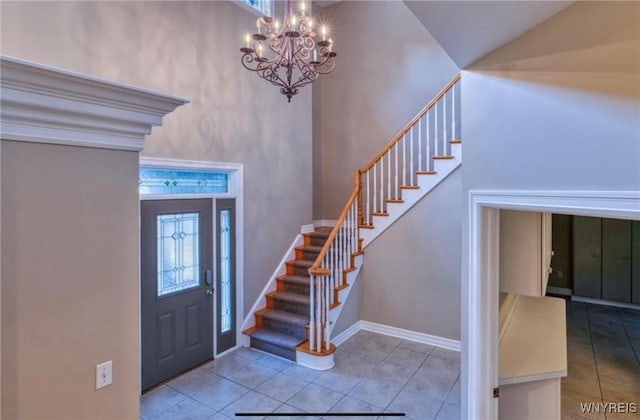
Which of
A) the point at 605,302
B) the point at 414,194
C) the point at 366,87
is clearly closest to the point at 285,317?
the point at 414,194

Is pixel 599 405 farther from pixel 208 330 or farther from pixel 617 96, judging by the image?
pixel 208 330

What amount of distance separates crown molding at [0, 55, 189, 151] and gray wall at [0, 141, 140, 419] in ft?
0.20

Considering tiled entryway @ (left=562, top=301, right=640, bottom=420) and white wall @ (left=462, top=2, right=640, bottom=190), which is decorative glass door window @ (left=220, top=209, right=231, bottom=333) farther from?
tiled entryway @ (left=562, top=301, right=640, bottom=420)

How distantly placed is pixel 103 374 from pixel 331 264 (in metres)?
2.99

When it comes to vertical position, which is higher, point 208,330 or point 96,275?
point 96,275

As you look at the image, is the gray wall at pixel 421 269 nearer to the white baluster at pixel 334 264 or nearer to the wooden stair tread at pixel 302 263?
the white baluster at pixel 334 264

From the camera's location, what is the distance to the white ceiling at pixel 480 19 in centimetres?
138

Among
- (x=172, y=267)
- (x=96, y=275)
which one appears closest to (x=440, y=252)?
(x=172, y=267)

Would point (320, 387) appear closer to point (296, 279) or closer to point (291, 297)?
point (291, 297)

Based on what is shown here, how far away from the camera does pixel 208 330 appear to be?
13.1 ft

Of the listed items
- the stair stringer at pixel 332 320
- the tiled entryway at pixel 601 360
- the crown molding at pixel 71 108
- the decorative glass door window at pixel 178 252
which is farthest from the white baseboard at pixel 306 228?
the crown molding at pixel 71 108

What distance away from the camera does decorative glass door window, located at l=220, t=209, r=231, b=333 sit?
4.18m

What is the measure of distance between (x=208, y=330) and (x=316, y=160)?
148 inches

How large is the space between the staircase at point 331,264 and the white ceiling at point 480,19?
261 cm
